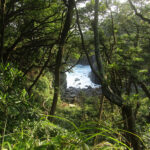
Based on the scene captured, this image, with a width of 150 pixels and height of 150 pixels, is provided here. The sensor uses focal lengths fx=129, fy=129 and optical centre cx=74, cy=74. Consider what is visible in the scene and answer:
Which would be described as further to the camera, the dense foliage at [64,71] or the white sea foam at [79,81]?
the white sea foam at [79,81]

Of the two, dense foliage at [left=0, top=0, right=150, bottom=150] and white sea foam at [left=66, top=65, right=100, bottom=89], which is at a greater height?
dense foliage at [left=0, top=0, right=150, bottom=150]

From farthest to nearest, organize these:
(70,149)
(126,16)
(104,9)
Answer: (126,16) → (104,9) → (70,149)

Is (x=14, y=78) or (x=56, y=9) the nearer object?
(x=14, y=78)

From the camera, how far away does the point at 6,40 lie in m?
5.18

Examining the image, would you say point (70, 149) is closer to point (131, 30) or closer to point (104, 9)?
point (104, 9)

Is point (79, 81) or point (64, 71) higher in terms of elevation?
point (64, 71)

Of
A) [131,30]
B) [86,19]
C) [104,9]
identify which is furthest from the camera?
[131,30]

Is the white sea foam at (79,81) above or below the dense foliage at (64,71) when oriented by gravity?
below

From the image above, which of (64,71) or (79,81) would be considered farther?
(79,81)

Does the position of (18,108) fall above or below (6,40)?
below

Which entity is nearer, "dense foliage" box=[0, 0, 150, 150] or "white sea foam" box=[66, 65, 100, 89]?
"dense foliage" box=[0, 0, 150, 150]

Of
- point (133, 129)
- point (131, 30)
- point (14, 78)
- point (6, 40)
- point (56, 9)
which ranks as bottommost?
point (133, 129)

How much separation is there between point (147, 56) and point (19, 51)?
642 cm

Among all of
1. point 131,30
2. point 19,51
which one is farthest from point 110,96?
point 131,30
